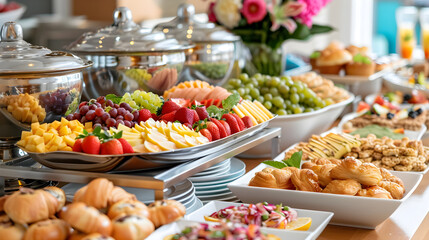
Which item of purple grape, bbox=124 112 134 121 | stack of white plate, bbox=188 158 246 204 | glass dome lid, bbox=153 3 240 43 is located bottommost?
stack of white plate, bbox=188 158 246 204

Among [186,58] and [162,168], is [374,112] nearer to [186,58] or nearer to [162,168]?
[186,58]

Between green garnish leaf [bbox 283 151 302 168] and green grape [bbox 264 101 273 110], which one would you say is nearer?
green garnish leaf [bbox 283 151 302 168]

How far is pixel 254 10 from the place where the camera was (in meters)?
2.59

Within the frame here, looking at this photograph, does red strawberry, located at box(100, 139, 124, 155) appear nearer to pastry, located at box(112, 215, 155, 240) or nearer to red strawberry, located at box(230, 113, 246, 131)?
pastry, located at box(112, 215, 155, 240)

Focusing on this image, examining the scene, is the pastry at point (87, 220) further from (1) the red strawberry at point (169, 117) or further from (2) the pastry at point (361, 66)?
(2) the pastry at point (361, 66)

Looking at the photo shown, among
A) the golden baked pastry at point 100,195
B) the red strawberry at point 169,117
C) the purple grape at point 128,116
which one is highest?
the purple grape at point 128,116

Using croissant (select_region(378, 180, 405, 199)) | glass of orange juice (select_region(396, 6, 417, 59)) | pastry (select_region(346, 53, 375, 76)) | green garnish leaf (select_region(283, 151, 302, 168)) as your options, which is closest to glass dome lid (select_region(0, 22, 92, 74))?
green garnish leaf (select_region(283, 151, 302, 168))

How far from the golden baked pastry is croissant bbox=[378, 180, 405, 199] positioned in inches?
24.9

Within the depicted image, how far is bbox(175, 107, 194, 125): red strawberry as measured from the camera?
4.92 feet

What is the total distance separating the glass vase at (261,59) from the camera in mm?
2705

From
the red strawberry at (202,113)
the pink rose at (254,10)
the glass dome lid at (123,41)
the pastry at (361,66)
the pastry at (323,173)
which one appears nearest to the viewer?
the pastry at (323,173)

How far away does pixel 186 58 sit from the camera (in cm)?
222

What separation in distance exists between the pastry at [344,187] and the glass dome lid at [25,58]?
667 millimetres

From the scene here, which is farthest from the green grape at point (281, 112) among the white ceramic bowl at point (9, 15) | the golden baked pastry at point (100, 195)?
the white ceramic bowl at point (9, 15)
